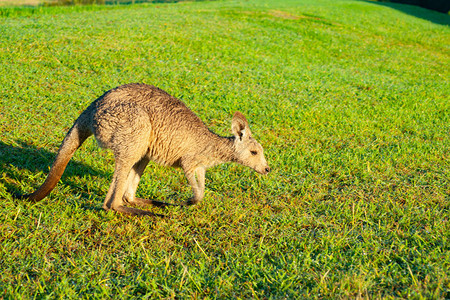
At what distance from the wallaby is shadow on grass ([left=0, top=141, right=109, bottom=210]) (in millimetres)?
506

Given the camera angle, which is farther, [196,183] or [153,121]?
[196,183]

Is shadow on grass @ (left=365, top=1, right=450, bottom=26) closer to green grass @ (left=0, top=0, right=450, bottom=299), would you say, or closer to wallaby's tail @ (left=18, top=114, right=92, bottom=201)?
green grass @ (left=0, top=0, right=450, bottom=299)

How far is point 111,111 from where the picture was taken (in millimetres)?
3412

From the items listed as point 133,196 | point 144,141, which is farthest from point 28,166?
point 144,141

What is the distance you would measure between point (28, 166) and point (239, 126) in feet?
7.73

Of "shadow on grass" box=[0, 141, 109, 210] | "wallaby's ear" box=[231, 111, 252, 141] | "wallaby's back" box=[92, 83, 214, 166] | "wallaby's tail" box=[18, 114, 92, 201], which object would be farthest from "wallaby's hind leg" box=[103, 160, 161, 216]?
"wallaby's ear" box=[231, 111, 252, 141]

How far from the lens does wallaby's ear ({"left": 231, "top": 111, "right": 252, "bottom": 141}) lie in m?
3.85

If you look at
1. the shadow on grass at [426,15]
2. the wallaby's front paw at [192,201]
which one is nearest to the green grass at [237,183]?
the wallaby's front paw at [192,201]

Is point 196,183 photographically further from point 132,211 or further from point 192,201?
point 132,211

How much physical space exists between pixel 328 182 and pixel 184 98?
337 centimetres

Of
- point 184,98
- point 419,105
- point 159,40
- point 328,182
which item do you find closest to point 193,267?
point 328,182

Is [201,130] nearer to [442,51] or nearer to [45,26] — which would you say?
[45,26]

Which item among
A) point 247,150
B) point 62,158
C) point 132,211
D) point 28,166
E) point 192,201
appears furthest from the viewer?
point 28,166

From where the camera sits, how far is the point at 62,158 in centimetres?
348
